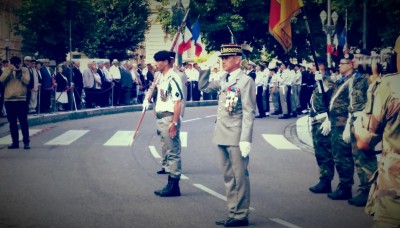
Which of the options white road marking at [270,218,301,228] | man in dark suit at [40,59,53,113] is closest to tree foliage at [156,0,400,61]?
man in dark suit at [40,59,53,113]

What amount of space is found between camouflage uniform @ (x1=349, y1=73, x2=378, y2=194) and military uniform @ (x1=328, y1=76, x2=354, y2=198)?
0.26 meters

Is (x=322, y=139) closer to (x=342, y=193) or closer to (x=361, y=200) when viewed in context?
(x=342, y=193)

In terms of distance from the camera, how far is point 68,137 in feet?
60.6

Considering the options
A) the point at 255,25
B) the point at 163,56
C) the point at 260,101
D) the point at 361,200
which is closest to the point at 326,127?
the point at 361,200

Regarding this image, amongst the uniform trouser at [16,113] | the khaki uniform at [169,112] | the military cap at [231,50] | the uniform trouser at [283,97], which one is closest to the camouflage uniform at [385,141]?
the military cap at [231,50]

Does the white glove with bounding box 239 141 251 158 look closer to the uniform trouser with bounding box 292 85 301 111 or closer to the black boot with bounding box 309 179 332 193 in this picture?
the black boot with bounding box 309 179 332 193

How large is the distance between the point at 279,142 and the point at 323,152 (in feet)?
25.5

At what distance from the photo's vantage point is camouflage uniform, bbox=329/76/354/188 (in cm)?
1025

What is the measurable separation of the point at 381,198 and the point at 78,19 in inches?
1412

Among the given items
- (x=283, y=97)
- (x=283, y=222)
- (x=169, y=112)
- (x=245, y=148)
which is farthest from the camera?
(x=283, y=97)

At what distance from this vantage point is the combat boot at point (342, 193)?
10234 millimetres

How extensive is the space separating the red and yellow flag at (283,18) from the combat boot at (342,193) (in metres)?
2.22

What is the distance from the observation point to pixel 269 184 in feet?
37.9

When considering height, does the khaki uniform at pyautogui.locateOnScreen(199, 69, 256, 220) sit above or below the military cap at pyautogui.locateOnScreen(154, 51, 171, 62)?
below
